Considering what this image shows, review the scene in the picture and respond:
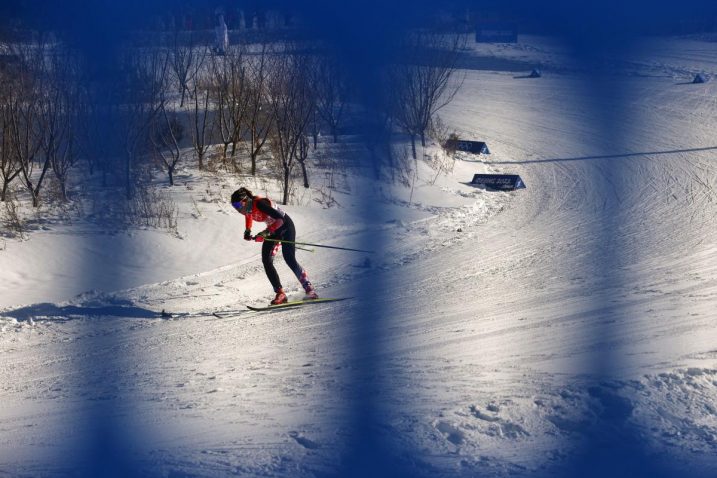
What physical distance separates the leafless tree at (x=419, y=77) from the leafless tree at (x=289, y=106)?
148 centimetres

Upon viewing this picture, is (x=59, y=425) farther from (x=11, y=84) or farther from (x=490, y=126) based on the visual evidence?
(x=490, y=126)

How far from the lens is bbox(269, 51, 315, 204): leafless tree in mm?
14578

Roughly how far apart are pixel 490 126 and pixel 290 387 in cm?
1786

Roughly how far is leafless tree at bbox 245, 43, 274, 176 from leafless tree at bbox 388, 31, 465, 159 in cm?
218

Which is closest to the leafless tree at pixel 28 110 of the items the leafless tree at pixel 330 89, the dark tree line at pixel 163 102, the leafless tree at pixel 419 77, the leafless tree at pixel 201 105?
the dark tree line at pixel 163 102

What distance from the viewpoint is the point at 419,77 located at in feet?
57.0

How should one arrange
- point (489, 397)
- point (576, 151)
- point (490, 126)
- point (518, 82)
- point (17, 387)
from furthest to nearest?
point (518, 82) → point (490, 126) → point (576, 151) → point (17, 387) → point (489, 397)

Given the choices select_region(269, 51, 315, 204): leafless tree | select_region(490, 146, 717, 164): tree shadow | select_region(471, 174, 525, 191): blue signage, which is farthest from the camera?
select_region(490, 146, 717, 164): tree shadow

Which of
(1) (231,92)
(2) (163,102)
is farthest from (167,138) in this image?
(2) (163,102)

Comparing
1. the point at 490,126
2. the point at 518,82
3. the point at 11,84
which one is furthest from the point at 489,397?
the point at 518,82

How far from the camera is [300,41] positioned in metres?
12.0

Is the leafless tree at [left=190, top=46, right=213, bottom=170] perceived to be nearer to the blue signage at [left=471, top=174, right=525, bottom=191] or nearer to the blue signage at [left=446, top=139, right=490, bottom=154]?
the blue signage at [left=471, top=174, right=525, bottom=191]

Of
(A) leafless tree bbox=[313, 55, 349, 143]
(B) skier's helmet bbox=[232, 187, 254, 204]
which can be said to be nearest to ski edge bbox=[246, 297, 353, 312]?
(B) skier's helmet bbox=[232, 187, 254, 204]

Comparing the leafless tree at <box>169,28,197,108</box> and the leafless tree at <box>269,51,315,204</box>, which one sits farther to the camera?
the leafless tree at <box>269,51,315,204</box>
